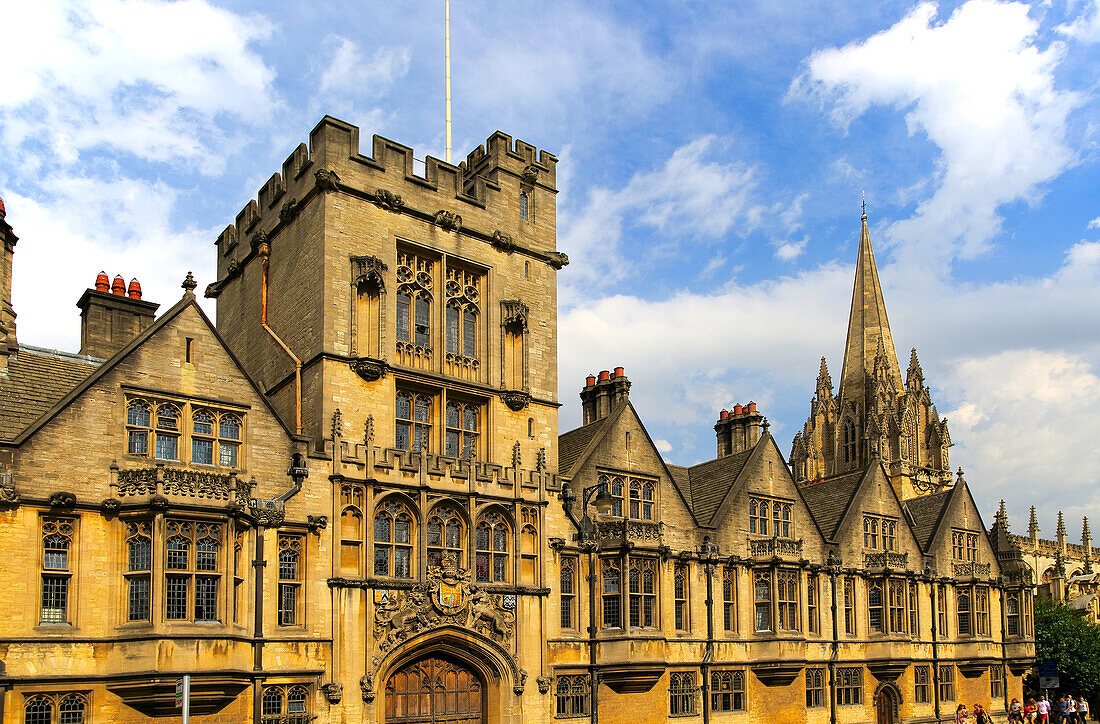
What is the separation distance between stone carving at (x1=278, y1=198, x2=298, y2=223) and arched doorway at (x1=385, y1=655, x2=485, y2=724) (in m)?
13.0

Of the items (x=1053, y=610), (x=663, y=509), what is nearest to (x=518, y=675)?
(x=663, y=509)

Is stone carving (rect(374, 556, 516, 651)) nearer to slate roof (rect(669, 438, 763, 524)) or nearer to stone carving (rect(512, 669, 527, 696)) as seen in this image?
stone carving (rect(512, 669, 527, 696))

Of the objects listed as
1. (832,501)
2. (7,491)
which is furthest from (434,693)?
(832,501)

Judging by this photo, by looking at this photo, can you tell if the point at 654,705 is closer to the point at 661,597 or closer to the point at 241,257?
the point at 661,597

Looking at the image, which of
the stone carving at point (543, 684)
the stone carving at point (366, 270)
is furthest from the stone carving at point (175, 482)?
the stone carving at point (543, 684)

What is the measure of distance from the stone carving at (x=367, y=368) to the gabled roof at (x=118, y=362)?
7.77 feet

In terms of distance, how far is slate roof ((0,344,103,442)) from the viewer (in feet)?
73.8

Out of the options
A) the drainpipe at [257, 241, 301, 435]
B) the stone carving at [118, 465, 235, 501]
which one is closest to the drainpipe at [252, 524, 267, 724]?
the stone carving at [118, 465, 235, 501]

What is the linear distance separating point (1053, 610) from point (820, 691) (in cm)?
2527

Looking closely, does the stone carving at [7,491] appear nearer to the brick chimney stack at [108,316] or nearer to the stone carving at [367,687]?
the brick chimney stack at [108,316]

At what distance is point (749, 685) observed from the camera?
34.2m

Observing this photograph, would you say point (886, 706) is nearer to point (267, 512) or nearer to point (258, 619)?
point (258, 619)

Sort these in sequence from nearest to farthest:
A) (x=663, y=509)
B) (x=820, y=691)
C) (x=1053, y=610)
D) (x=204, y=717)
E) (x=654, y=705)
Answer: (x=204, y=717)
(x=654, y=705)
(x=663, y=509)
(x=820, y=691)
(x=1053, y=610)

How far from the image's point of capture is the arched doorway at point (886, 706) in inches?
1532
